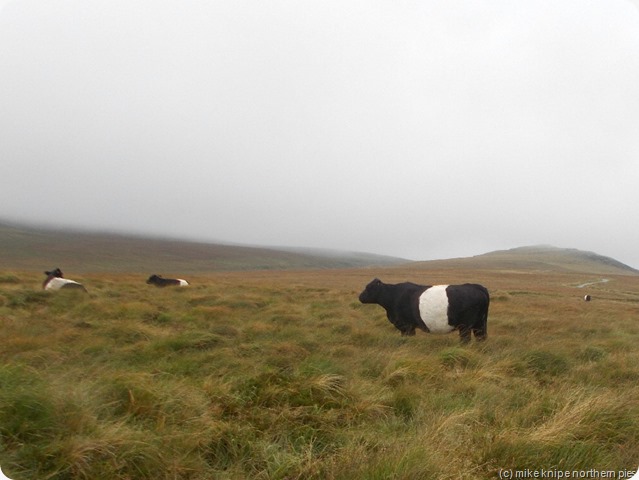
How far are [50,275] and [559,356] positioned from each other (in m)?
16.5

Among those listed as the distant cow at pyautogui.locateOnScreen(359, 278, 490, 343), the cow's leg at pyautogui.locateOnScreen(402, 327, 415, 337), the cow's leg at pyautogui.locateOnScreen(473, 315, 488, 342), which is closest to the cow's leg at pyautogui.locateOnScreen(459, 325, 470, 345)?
the distant cow at pyautogui.locateOnScreen(359, 278, 490, 343)

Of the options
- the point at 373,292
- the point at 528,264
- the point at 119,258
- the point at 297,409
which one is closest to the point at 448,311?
the point at 373,292

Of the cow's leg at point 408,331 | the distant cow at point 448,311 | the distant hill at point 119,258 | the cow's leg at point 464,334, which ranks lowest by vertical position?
the distant hill at point 119,258

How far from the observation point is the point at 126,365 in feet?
18.5

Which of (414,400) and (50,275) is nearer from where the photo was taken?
(414,400)

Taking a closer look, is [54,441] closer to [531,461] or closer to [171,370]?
[171,370]

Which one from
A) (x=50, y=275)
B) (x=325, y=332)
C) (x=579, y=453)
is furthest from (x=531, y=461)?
(x=50, y=275)

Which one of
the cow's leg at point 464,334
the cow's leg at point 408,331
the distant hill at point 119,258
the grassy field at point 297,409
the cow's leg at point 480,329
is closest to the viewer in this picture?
the grassy field at point 297,409

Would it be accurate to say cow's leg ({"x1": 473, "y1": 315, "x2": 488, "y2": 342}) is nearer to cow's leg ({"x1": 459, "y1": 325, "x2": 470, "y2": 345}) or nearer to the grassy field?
cow's leg ({"x1": 459, "y1": 325, "x2": 470, "y2": 345})

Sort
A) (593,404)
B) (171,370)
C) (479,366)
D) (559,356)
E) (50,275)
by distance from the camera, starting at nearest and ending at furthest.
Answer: (593,404) → (171,370) → (479,366) → (559,356) → (50,275)

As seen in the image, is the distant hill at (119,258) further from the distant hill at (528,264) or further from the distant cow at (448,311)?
the distant cow at (448,311)

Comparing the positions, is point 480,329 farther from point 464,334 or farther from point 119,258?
point 119,258

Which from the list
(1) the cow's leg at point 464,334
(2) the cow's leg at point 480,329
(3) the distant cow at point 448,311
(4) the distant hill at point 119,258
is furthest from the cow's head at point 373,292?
(4) the distant hill at point 119,258

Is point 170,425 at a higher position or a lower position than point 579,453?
lower
